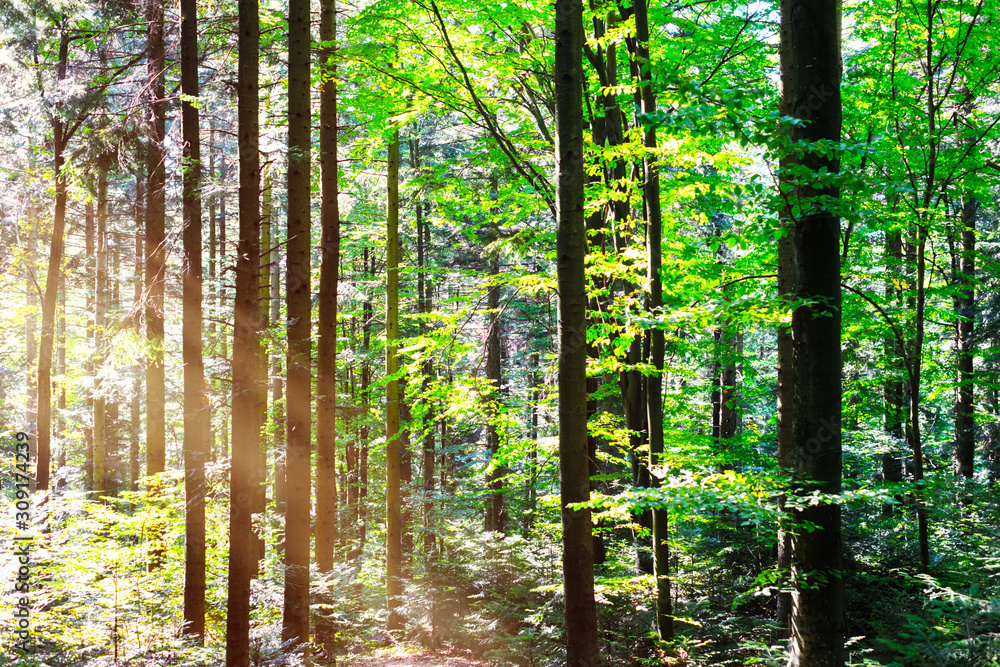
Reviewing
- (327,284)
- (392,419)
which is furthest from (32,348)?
(327,284)

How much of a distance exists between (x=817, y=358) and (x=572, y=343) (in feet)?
6.69

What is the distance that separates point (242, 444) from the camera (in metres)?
6.51

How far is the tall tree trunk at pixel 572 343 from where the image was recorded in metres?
5.16

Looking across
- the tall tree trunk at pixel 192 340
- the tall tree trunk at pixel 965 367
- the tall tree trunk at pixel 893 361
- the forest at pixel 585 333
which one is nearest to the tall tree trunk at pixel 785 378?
the forest at pixel 585 333

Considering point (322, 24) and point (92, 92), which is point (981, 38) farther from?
point (92, 92)

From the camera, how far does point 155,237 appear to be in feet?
33.1

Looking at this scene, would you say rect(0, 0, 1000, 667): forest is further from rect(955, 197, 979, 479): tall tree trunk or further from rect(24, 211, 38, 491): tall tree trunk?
rect(24, 211, 38, 491): tall tree trunk

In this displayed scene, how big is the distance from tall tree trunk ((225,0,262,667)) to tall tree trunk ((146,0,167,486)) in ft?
9.93

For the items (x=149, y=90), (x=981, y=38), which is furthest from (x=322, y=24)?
(x=981, y=38)

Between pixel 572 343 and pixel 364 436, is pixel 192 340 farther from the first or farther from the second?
pixel 364 436

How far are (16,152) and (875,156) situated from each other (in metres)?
22.1

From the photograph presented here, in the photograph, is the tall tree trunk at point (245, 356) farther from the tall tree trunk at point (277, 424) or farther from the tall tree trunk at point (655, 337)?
the tall tree trunk at point (277, 424)

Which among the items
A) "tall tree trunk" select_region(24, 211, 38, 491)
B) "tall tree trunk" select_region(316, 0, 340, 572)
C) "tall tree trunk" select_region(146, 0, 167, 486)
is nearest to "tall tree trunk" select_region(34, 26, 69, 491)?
"tall tree trunk" select_region(24, 211, 38, 491)

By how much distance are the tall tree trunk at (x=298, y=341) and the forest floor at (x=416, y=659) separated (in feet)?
6.68
